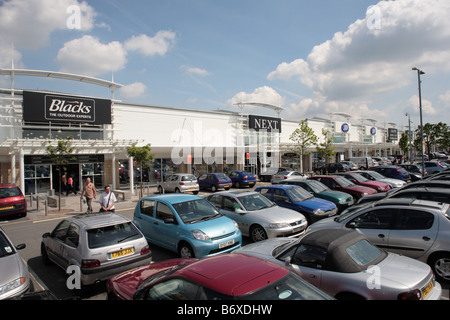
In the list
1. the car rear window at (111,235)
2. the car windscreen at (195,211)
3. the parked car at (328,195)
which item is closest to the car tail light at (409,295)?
the car windscreen at (195,211)

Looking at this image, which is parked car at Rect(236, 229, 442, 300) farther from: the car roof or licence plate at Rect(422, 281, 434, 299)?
the car roof

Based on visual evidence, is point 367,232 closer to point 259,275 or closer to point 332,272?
point 332,272

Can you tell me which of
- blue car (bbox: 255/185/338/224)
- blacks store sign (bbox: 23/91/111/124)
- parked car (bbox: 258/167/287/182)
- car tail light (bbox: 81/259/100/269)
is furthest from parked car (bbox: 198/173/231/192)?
car tail light (bbox: 81/259/100/269)

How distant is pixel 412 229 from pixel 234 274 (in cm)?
477

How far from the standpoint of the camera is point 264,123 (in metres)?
33.6

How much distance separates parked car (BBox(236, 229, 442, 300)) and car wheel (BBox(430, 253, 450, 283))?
5.27ft

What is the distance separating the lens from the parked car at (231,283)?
2580 millimetres

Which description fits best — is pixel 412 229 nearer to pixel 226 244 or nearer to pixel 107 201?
pixel 226 244

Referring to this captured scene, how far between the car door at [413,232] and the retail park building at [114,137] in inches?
714

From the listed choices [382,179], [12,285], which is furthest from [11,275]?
[382,179]

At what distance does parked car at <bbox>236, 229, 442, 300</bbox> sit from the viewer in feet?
12.0

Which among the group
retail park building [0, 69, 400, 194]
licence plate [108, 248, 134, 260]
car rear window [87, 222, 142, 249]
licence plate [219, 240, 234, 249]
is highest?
retail park building [0, 69, 400, 194]

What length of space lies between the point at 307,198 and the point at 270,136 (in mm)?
24995
